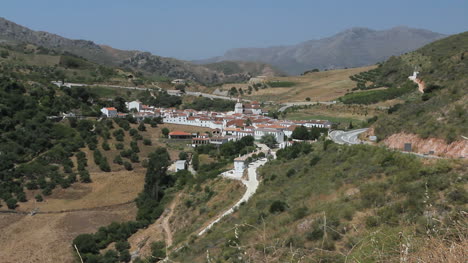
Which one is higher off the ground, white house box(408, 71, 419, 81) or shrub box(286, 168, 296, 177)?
white house box(408, 71, 419, 81)

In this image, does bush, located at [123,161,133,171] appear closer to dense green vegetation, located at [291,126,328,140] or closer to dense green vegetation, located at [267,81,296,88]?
dense green vegetation, located at [291,126,328,140]

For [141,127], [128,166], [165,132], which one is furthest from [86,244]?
[165,132]

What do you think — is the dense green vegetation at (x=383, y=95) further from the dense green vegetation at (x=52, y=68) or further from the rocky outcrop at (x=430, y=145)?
the dense green vegetation at (x=52, y=68)

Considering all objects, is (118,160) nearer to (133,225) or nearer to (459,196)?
(133,225)

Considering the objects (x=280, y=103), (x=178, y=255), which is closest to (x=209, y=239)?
(x=178, y=255)

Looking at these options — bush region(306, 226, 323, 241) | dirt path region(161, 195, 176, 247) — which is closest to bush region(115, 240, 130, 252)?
dirt path region(161, 195, 176, 247)
